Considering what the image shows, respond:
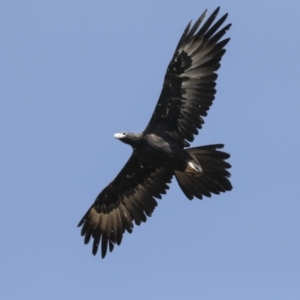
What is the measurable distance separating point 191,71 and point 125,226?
4.33 metres

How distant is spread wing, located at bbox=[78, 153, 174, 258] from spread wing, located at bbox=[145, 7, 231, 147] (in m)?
1.28

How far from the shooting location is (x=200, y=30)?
2319cm

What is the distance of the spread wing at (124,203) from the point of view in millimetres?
24594

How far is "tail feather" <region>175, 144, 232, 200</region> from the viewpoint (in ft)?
76.2

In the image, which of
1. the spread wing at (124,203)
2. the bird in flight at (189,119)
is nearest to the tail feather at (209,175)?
the bird in flight at (189,119)

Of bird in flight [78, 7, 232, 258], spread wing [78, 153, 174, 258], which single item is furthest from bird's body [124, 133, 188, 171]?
spread wing [78, 153, 174, 258]

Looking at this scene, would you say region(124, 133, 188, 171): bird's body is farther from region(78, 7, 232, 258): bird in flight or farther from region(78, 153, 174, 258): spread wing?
region(78, 153, 174, 258): spread wing

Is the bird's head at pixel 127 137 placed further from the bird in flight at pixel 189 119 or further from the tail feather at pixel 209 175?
the tail feather at pixel 209 175

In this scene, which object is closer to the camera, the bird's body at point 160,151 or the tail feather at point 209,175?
the bird's body at point 160,151

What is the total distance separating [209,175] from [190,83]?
2.07m

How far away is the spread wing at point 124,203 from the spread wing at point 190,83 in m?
1.28

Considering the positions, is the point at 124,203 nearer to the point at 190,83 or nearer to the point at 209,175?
the point at 209,175

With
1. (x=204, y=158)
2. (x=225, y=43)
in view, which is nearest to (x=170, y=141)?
(x=204, y=158)

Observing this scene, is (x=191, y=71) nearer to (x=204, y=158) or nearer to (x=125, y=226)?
(x=204, y=158)
